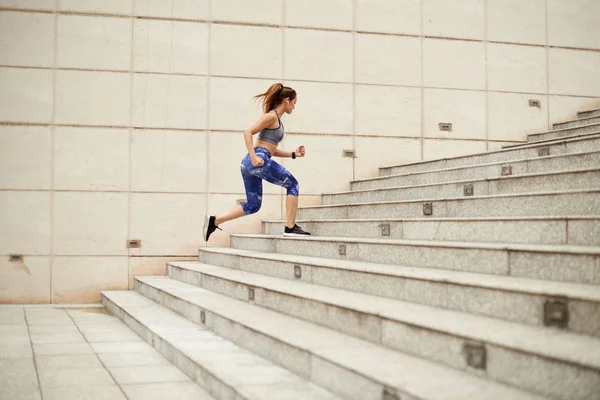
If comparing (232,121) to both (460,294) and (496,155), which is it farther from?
(460,294)

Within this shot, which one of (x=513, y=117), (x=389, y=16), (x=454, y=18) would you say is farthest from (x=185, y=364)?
(x=454, y=18)

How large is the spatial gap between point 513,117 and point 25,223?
680cm

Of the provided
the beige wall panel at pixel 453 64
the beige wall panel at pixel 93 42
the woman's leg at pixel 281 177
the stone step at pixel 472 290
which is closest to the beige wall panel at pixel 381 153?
the beige wall panel at pixel 453 64

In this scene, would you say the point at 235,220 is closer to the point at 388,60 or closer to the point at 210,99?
the point at 210,99

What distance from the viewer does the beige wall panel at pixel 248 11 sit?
8.79 meters

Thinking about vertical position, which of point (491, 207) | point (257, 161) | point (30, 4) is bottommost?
point (491, 207)

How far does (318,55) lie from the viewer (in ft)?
29.6

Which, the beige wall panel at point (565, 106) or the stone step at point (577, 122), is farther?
the beige wall panel at point (565, 106)

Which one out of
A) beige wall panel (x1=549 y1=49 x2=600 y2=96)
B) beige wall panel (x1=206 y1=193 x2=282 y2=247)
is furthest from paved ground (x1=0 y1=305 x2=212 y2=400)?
beige wall panel (x1=549 y1=49 x2=600 y2=96)

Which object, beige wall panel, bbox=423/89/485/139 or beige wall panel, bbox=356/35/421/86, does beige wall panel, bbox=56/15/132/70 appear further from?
beige wall panel, bbox=423/89/485/139

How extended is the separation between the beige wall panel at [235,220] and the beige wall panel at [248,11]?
2.38 meters

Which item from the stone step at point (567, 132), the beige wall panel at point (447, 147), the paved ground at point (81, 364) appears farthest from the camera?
the beige wall panel at point (447, 147)

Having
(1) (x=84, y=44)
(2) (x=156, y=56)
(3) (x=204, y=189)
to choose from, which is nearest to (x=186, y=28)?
(2) (x=156, y=56)

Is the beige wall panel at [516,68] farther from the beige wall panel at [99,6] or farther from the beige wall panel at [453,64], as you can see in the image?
the beige wall panel at [99,6]
